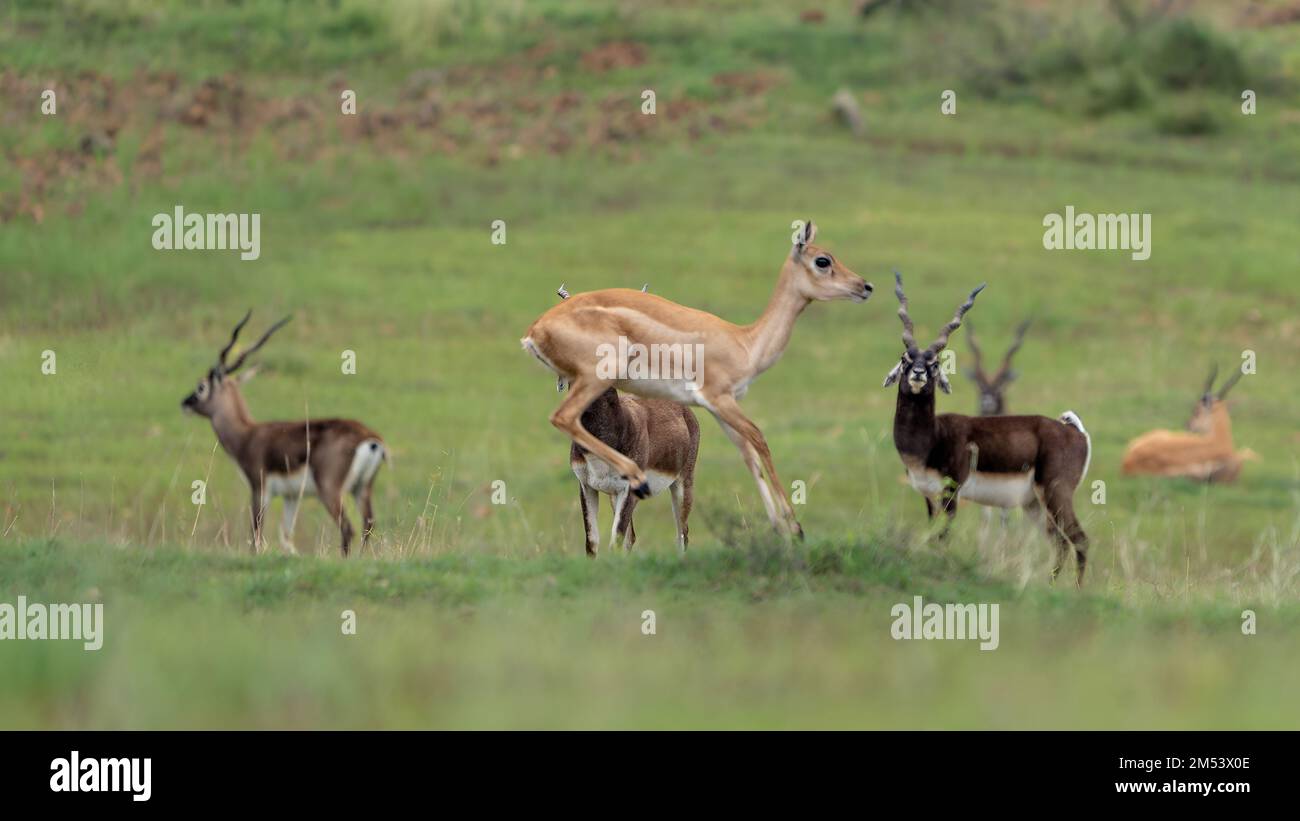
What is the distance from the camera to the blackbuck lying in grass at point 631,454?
9609mm

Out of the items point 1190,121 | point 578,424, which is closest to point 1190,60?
point 1190,121

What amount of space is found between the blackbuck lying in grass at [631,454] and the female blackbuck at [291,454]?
2662 millimetres

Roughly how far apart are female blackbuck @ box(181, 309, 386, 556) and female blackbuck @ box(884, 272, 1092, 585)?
3818mm

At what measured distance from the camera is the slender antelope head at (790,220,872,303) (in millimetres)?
8906

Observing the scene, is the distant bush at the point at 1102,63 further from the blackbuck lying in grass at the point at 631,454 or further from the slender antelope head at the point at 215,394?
the blackbuck lying in grass at the point at 631,454

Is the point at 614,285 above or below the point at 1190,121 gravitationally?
below

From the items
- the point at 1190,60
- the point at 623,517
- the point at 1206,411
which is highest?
the point at 1190,60

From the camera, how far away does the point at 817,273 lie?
8.94 m

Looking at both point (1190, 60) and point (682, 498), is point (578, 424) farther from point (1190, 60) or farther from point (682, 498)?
point (1190, 60)

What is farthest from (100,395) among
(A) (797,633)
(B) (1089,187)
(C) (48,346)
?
(B) (1089,187)

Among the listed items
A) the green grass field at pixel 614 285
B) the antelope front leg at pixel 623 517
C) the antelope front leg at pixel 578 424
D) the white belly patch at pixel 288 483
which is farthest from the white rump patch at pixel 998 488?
the white belly patch at pixel 288 483

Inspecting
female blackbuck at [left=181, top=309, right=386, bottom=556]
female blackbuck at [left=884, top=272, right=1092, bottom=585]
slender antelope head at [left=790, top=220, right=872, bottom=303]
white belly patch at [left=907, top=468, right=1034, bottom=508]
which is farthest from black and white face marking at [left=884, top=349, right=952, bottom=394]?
female blackbuck at [left=181, top=309, right=386, bottom=556]

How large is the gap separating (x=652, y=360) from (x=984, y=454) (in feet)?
9.93

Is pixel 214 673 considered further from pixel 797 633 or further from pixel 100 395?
pixel 100 395
